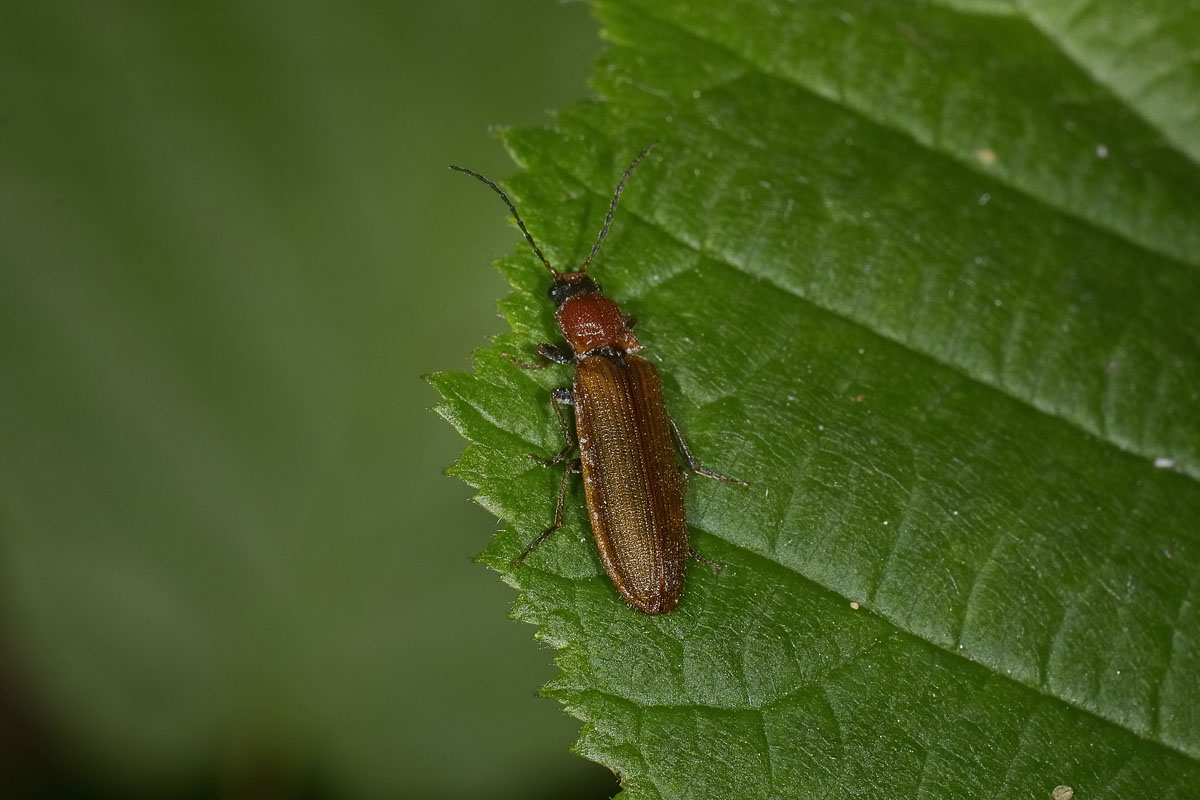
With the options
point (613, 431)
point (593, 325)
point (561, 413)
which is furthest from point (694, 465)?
point (593, 325)

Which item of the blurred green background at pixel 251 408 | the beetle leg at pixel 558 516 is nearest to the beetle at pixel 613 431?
the beetle leg at pixel 558 516

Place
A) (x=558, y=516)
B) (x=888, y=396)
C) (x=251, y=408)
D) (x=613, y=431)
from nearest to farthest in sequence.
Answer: (x=558, y=516)
(x=613, y=431)
(x=888, y=396)
(x=251, y=408)

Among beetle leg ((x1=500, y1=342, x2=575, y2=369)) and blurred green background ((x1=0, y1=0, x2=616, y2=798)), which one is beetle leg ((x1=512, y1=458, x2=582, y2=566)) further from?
blurred green background ((x1=0, y1=0, x2=616, y2=798))

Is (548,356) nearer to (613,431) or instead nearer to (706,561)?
(613,431)

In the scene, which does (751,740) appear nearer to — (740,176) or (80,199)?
(740,176)

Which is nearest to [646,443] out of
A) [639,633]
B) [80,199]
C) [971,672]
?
[639,633]

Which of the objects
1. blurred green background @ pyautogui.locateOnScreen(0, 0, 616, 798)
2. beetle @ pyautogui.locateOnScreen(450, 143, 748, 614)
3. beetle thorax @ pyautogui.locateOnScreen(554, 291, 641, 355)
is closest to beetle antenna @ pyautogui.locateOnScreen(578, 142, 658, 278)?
beetle @ pyautogui.locateOnScreen(450, 143, 748, 614)
